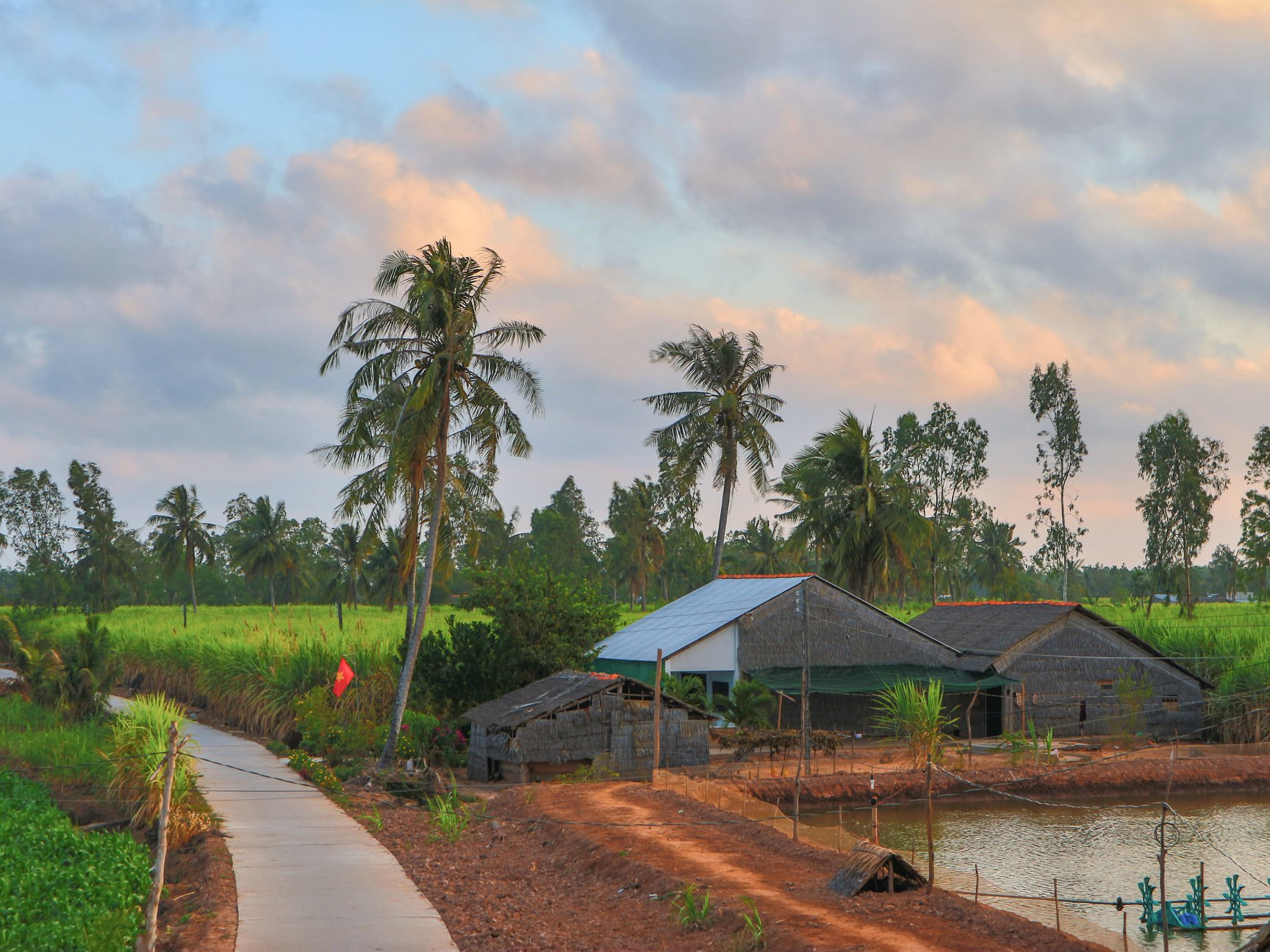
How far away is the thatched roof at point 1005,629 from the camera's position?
37.9m

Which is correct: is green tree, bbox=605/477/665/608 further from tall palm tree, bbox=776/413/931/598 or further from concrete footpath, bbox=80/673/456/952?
concrete footpath, bbox=80/673/456/952

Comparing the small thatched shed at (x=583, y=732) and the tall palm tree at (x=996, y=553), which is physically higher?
the tall palm tree at (x=996, y=553)

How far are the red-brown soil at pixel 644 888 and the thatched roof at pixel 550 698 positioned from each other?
354cm

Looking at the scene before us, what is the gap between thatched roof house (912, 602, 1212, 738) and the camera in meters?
37.5

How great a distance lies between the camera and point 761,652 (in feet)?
118

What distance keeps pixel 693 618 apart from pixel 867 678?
6.06 meters

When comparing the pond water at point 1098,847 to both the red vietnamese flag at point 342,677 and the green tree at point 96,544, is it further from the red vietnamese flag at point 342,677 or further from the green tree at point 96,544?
the green tree at point 96,544

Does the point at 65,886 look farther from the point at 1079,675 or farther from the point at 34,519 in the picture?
the point at 34,519

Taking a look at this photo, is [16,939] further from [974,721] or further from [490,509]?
[974,721]

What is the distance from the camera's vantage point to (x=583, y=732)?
87.1 ft

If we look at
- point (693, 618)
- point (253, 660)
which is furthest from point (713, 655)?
point (253, 660)

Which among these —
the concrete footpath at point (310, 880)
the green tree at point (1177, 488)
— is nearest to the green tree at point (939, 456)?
the green tree at point (1177, 488)

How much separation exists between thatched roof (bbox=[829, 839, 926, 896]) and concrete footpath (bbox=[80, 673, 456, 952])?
491 centimetres

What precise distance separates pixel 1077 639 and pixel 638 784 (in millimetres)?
19250
